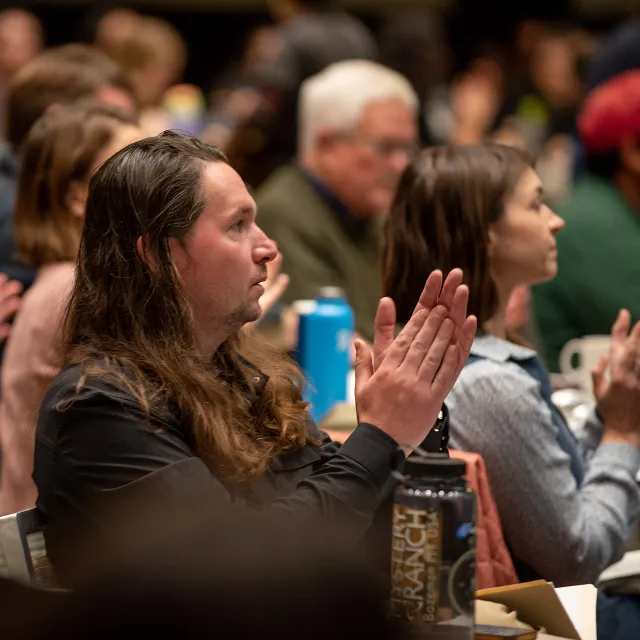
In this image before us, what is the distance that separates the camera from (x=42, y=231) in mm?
2867

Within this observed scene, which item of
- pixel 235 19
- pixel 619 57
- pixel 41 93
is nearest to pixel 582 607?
pixel 41 93

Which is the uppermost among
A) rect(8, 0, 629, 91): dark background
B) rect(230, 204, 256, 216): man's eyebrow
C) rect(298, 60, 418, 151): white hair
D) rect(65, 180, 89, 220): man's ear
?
rect(8, 0, 629, 91): dark background

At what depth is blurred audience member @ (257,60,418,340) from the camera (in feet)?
13.8

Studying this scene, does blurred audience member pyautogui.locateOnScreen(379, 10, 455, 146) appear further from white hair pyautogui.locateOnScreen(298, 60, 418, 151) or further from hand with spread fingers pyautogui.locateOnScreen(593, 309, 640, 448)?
hand with spread fingers pyautogui.locateOnScreen(593, 309, 640, 448)

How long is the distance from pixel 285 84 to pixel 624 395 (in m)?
3.01

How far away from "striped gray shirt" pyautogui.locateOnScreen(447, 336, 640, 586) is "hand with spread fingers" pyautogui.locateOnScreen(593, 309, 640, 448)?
0.58 ft

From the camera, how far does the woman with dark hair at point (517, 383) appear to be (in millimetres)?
2205

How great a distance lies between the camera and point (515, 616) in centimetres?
172

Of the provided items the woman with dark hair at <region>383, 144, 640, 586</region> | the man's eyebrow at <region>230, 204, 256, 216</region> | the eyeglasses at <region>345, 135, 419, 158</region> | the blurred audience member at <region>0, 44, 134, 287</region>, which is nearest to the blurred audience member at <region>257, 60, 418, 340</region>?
the eyeglasses at <region>345, 135, 419, 158</region>

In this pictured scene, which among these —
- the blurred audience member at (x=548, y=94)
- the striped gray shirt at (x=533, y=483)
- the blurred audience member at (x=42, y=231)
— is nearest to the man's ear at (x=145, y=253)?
the striped gray shirt at (x=533, y=483)

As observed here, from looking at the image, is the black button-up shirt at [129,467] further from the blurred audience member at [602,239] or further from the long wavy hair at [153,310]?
the blurred audience member at [602,239]

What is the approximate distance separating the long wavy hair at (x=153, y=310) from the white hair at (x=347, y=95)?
2574 mm

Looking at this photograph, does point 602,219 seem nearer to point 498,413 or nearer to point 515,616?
point 498,413

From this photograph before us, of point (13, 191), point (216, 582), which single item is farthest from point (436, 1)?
point (216, 582)
